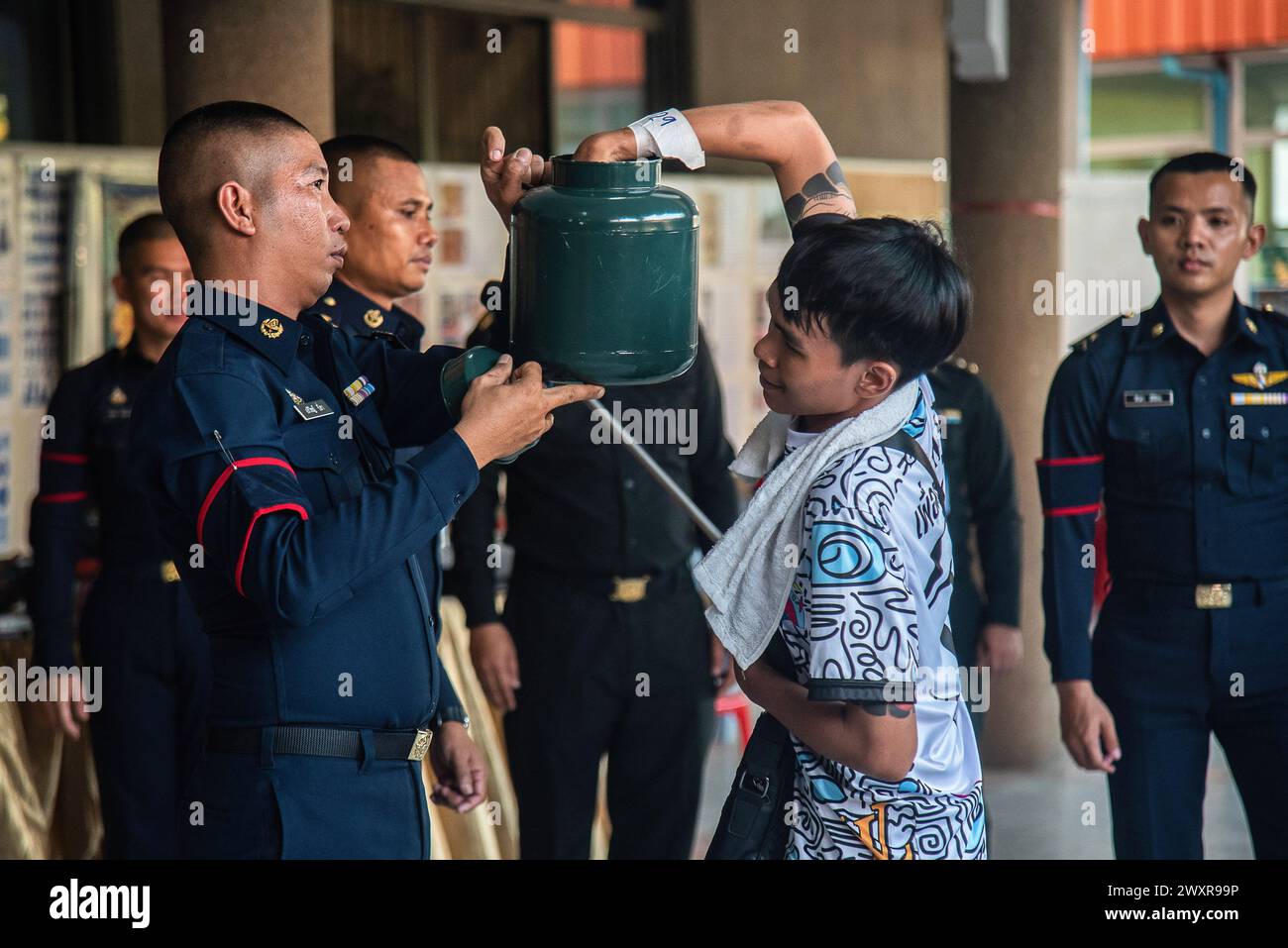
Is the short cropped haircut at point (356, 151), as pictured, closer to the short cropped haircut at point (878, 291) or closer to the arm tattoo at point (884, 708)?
the short cropped haircut at point (878, 291)

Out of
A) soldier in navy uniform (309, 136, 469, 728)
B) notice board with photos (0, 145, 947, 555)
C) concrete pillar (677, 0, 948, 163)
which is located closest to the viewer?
soldier in navy uniform (309, 136, 469, 728)

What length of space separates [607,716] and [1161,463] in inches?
49.3

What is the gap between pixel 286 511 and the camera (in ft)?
5.81

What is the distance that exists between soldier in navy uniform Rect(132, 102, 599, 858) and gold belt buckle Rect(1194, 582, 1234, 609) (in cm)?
154

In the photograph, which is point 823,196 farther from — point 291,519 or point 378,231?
point 378,231

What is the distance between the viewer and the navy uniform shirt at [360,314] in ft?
9.45

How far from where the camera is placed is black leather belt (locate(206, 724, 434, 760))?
1899mm

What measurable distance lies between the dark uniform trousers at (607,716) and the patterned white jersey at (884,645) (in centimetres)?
131

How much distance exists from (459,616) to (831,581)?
2510mm

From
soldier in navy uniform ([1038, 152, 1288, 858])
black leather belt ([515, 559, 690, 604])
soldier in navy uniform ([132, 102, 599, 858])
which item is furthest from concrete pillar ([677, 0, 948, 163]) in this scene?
soldier in navy uniform ([132, 102, 599, 858])

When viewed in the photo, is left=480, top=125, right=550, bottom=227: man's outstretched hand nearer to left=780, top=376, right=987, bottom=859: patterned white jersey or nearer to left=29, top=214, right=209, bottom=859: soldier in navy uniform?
left=780, top=376, right=987, bottom=859: patterned white jersey

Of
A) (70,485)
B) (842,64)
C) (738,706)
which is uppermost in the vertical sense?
(842,64)

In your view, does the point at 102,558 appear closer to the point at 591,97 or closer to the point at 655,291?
the point at 655,291

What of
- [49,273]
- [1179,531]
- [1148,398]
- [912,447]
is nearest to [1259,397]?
[1148,398]
